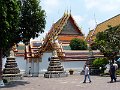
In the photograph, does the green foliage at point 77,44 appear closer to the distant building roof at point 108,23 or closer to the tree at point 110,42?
the distant building roof at point 108,23

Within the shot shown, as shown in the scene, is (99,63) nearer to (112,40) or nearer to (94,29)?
(112,40)

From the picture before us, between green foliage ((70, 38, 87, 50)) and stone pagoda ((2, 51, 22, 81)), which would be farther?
green foliage ((70, 38, 87, 50))

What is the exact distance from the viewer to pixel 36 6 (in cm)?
2334

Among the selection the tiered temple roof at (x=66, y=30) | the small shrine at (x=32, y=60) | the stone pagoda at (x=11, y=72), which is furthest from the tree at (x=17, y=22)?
the tiered temple roof at (x=66, y=30)

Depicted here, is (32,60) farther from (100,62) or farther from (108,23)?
(108,23)

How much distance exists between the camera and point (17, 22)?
21.3 meters

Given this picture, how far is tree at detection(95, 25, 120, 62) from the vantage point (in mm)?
31859

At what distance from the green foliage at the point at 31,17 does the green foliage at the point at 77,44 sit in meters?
21.2

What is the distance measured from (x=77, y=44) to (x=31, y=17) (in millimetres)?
21941

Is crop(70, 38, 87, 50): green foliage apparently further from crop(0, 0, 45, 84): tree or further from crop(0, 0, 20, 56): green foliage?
crop(0, 0, 20, 56): green foliage

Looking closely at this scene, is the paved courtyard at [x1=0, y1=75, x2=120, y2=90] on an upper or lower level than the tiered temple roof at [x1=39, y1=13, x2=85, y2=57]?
lower

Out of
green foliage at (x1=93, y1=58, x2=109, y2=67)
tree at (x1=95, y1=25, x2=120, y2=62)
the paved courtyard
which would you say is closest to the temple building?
green foliage at (x1=93, y1=58, x2=109, y2=67)

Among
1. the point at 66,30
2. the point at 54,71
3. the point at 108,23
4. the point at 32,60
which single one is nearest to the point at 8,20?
the point at 54,71

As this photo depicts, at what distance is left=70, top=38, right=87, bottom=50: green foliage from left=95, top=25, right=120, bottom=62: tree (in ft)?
36.8
